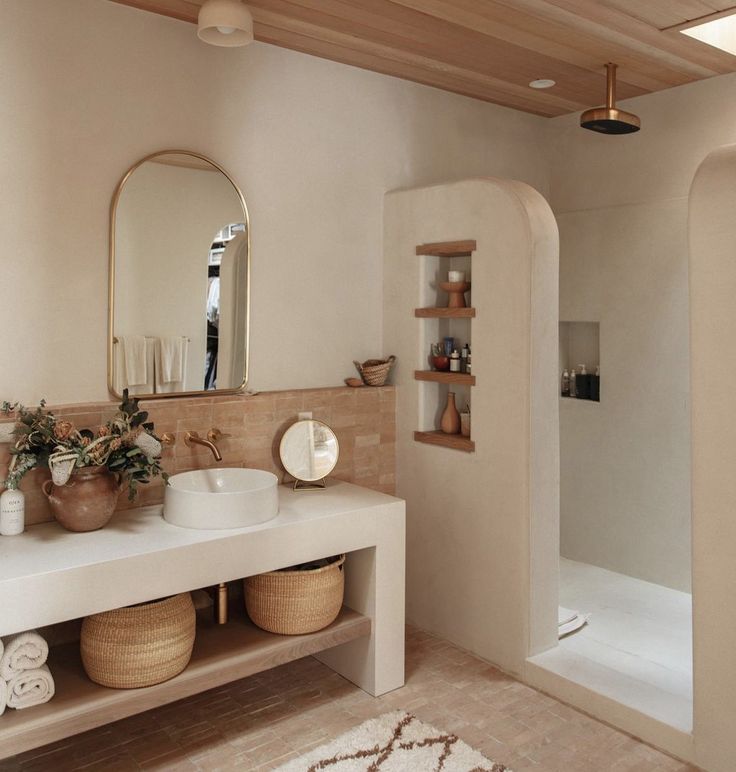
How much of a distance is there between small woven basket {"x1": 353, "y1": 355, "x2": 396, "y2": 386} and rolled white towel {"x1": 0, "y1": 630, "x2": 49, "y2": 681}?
172cm

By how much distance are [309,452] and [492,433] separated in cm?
74

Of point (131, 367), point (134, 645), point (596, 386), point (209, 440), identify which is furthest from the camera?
point (596, 386)

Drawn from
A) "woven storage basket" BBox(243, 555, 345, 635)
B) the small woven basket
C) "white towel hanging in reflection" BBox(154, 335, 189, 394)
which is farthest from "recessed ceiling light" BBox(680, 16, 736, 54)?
"woven storage basket" BBox(243, 555, 345, 635)

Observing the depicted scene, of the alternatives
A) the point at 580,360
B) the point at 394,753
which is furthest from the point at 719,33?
the point at 394,753

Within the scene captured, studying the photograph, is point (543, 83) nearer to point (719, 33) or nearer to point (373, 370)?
point (719, 33)

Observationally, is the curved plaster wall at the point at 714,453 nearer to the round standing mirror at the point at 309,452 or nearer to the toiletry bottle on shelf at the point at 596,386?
the round standing mirror at the point at 309,452

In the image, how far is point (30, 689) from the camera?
2113 mm

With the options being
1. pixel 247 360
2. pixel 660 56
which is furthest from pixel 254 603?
pixel 660 56

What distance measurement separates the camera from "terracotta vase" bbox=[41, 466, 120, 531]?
2344mm

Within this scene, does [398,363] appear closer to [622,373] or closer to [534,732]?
[622,373]

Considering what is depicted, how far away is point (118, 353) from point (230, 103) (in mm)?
1073

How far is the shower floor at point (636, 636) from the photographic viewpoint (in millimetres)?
2659

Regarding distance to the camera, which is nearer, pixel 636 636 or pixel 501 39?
pixel 501 39

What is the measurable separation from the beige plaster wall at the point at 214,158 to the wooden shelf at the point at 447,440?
45 centimetres
